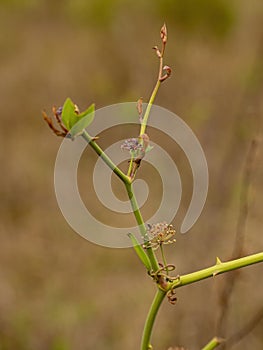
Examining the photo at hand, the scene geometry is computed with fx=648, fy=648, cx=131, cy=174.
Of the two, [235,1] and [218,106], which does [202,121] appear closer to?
[218,106]

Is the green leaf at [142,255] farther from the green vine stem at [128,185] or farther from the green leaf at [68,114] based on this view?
the green leaf at [68,114]

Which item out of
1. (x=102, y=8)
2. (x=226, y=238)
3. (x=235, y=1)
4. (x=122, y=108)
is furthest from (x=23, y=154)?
(x=122, y=108)

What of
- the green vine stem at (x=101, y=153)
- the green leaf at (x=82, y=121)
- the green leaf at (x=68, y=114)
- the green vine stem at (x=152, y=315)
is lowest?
the green vine stem at (x=152, y=315)

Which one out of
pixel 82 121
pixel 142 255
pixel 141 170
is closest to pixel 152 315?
pixel 142 255

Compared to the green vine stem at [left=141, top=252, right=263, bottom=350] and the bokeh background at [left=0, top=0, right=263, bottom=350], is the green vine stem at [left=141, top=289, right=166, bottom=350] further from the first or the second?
the bokeh background at [left=0, top=0, right=263, bottom=350]

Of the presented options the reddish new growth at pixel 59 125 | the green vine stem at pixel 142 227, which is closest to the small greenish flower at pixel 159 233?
the green vine stem at pixel 142 227
